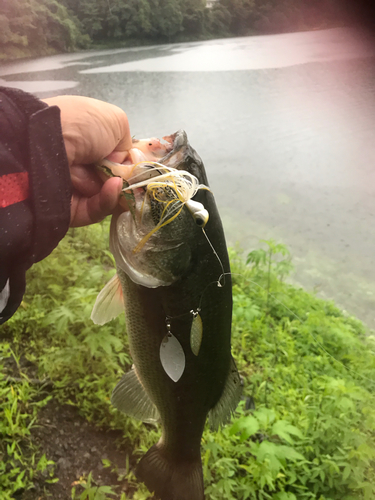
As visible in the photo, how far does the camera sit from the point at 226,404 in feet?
3.51

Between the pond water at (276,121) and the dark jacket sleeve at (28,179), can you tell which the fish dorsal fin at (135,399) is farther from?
the pond water at (276,121)

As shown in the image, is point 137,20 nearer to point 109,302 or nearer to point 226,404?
point 109,302

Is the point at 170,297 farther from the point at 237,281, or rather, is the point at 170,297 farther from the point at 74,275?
the point at 237,281

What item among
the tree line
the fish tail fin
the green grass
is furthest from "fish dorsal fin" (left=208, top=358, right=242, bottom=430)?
the tree line

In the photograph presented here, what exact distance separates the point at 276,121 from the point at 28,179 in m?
2.59

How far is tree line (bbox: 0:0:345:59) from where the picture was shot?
157 centimetres

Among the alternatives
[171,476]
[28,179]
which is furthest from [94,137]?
[171,476]

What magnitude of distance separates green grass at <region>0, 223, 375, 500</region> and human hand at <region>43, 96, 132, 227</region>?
2.63 feet

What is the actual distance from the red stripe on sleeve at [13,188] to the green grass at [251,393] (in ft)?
3.17

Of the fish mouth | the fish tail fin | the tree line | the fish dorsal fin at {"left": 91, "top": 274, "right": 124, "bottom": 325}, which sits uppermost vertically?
the tree line

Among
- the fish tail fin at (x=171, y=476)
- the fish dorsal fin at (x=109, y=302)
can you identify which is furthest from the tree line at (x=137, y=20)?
the fish tail fin at (x=171, y=476)

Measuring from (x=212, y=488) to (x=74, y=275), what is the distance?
164cm

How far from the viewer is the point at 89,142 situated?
31.9 inches

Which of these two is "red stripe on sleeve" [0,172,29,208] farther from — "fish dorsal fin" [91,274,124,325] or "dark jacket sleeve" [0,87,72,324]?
"fish dorsal fin" [91,274,124,325]
